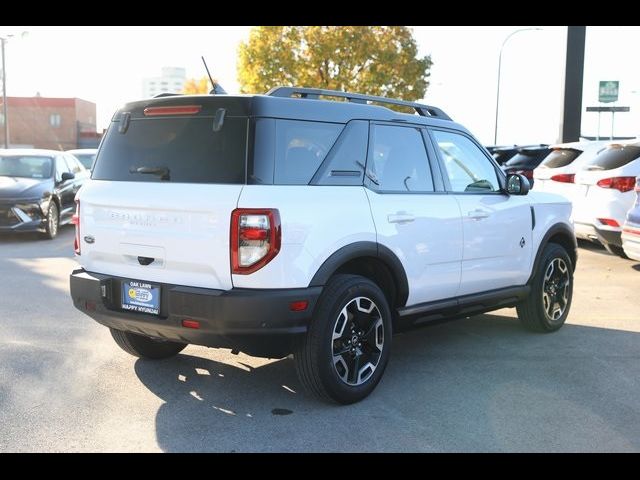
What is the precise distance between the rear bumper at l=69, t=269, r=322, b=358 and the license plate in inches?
1.4

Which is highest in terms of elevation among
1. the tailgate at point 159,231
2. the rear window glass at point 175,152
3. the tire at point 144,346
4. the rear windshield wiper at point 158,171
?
the rear window glass at point 175,152

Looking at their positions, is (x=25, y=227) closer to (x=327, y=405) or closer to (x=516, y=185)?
(x=516, y=185)

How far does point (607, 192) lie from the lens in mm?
9586

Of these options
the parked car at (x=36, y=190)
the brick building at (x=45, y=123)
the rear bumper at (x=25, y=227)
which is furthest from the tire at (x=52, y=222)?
the brick building at (x=45, y=123)

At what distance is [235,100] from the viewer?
405 centimetres

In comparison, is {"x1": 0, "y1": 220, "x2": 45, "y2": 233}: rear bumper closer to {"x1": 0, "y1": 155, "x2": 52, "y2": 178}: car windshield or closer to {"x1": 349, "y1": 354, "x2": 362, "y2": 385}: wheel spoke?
{"x1": 0, "y1": 155, "x2": 52, "y2": 178}: car windshield

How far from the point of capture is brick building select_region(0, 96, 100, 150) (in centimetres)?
7229

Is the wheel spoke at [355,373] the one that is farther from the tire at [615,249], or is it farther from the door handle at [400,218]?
the tire at [615,249]

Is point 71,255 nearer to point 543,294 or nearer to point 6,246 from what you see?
point 6,246

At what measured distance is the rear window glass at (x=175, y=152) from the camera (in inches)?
157

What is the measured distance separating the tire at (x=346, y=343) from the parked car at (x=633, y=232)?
4.76m

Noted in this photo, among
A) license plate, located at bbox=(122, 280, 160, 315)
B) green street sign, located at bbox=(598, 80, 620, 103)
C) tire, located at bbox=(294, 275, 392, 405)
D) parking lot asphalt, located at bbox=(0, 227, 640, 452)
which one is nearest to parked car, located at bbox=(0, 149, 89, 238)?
parking lot asphalt, located at bbox=(0, 227, 640, 452)

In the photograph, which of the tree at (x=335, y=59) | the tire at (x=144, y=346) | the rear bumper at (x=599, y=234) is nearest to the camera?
the tire at (x=144, y=346)
